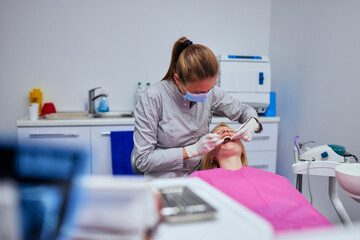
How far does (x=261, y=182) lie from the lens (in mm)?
1614

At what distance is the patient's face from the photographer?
191 centimetres

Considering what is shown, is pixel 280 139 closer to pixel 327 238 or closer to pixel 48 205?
pixel 327 238

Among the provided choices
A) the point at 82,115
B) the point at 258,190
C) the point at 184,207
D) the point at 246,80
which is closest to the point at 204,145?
the point at 258,190

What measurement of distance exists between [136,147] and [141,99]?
263 millimetres

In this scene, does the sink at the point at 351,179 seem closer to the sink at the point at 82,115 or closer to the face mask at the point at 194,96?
the face mask at the point at 194,96

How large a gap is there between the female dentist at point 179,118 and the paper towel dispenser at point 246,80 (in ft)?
3.86

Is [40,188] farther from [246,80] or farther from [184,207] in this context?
[246,80]

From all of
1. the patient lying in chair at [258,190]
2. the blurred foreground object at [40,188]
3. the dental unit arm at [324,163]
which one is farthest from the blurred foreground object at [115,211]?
the dental unit arm at [324,163]

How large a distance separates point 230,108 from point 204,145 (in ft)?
1.56

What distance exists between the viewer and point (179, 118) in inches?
70.1

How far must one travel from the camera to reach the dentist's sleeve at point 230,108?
6.46ft

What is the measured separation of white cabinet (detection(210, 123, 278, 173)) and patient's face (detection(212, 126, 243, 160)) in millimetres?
1080

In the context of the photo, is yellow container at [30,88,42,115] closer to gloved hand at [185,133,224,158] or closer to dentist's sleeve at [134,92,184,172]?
dentist's sleeve at [134,92,184,172]

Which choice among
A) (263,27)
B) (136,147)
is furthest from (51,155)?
(263,27)
